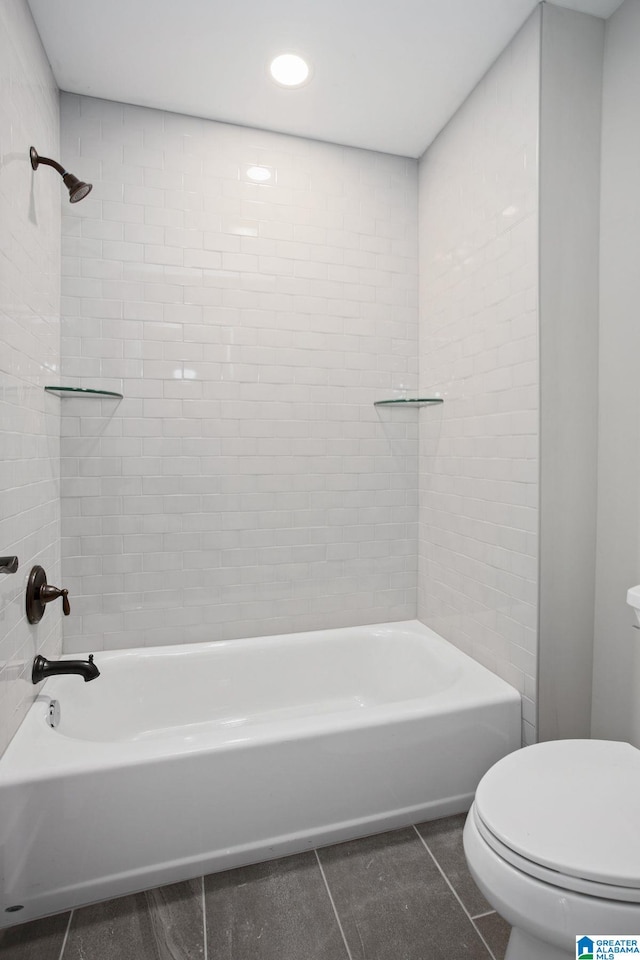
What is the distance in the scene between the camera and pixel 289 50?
183 cm

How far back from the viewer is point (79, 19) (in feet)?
5.63

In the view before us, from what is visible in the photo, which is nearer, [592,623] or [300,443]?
[592,623]

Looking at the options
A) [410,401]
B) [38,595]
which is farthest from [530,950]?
[410,401]

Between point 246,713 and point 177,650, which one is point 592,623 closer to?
point 246,713

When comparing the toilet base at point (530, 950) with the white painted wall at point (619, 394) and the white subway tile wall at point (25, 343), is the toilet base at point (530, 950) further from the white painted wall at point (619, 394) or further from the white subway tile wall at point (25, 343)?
the white subway tile wall at point (25, 343)

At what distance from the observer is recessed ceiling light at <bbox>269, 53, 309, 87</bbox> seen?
73.7 inches

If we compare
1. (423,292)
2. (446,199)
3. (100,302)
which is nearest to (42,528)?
(100,302)

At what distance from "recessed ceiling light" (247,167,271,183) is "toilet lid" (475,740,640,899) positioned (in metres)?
2.41

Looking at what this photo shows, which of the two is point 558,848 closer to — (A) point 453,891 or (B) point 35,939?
(A) point 453,891

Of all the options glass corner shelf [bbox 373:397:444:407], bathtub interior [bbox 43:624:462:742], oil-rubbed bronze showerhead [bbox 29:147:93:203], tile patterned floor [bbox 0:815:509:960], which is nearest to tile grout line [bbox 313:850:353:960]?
tile patterned floor [bbox 0:815:509:960]

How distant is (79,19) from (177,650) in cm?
235

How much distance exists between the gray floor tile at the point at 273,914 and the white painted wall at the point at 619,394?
107 centimetres

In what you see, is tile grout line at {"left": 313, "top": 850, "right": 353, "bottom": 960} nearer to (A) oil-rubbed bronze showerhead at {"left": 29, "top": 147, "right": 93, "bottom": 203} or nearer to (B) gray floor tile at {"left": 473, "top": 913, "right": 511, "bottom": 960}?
(B) gray floor tile at {"left": 473, "top": 913, "right": 511, "bottom": 960}

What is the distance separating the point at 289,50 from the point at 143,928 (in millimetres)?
2834
